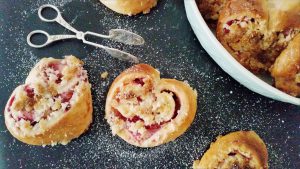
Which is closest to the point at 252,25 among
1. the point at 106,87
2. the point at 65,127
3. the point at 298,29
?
the point at 298,29

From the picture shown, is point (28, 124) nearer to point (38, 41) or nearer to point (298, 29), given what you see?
point (38, 41)

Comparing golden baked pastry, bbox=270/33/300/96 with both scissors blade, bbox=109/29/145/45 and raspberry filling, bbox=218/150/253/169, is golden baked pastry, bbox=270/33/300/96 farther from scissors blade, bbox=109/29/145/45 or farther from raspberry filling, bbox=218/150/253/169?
scissors blade, bbox=109/29/145/45

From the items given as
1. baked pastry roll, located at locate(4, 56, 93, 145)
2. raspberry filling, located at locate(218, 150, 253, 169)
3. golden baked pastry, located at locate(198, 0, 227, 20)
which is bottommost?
raspberry filling, located at locate(218, 150, 253, 169)

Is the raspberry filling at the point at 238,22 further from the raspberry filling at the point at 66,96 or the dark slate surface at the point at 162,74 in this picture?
the raspberry filling at the point at 66,96

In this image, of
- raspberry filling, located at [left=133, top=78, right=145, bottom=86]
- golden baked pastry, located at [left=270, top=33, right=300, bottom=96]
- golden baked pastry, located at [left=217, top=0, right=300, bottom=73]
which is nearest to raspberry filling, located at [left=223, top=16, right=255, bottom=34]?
golden baked pastry, located at [left=217, top=0, right=300, bottom=73]

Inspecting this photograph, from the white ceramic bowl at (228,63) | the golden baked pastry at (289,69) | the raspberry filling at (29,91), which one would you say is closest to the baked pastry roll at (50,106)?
the raspberry filling at (29,91)

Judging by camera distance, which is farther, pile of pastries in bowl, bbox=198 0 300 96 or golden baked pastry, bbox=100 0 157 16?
golden baked pastry, bbox=100 0 157 16
